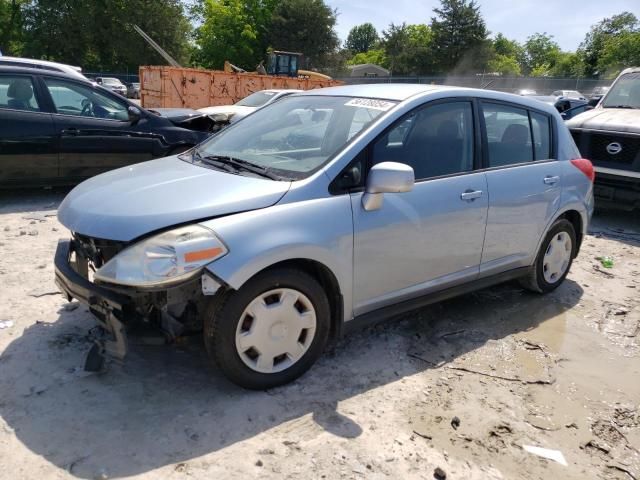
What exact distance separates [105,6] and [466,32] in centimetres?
3739

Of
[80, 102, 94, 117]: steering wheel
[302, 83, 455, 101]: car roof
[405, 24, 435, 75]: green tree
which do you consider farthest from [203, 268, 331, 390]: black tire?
[405, 24, 435, 75]: green tree

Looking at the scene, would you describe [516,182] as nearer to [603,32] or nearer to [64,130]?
[64,130]

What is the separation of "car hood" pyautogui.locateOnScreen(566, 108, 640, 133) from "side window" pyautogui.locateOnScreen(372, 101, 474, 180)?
15.8 feet

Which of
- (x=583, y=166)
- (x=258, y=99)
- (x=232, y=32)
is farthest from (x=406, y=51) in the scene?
(x=583, y=166)

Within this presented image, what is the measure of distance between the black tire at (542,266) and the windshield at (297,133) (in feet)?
6.70

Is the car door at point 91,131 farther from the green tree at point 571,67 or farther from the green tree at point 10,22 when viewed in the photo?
the green tree at point 571,67

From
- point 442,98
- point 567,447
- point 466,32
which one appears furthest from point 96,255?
point 466,32

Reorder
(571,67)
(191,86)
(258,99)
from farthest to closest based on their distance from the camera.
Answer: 1. (571,67)
2. (191,86)
3. (258,99)

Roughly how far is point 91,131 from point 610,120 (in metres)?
7.27

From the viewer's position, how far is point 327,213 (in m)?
3.00

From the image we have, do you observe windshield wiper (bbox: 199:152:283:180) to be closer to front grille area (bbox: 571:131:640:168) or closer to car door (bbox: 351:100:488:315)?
car door (bbox: 351:100:488:315)

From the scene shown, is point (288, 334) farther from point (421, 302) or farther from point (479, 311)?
point (479, 311)

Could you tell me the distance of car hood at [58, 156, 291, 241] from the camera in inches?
107

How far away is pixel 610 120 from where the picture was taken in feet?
25.5
